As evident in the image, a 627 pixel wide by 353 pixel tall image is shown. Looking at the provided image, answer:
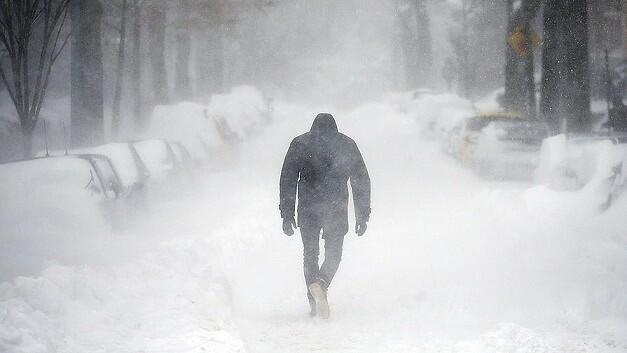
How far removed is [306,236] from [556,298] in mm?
2449

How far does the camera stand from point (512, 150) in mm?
15438

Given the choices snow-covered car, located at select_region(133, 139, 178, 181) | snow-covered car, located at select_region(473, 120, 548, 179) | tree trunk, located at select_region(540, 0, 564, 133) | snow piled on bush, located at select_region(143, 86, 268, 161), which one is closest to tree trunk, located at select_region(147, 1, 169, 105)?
snow piled on bush, located at select_region(143, 86, 268, 161)

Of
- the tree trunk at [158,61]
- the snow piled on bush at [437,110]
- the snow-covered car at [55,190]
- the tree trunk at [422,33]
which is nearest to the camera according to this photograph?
the snow-covered car at [55,190]

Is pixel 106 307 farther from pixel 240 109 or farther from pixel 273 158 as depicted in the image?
pixel 240 109

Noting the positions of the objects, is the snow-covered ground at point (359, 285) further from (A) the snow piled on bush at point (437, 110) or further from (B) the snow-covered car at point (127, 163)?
(A) the snow piled on bush at point (437, 110)

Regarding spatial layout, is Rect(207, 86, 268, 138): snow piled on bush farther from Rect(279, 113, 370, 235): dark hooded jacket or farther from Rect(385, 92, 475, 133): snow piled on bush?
Rect(279, 113, 370, 235): dark hooded jacket

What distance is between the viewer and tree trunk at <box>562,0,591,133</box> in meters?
15.3

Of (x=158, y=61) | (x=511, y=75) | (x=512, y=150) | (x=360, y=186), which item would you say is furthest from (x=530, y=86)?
(x=360, y=186)

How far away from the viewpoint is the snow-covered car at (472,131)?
1662 centimetres

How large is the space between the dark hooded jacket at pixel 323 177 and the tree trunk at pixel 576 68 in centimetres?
1053

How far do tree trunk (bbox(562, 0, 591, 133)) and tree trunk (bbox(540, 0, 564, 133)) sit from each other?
180 millimetres

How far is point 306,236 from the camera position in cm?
635

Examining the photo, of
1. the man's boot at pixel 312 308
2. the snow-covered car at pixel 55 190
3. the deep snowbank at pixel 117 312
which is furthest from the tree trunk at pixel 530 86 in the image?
the deep snowbank at pixel 117 312

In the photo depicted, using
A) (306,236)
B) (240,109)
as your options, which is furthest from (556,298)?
(240,109)
